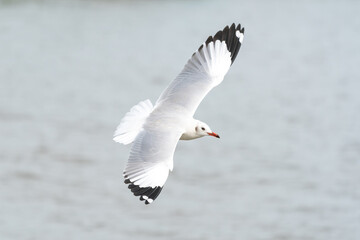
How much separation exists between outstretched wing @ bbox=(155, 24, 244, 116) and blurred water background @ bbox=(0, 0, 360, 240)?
2.69 m

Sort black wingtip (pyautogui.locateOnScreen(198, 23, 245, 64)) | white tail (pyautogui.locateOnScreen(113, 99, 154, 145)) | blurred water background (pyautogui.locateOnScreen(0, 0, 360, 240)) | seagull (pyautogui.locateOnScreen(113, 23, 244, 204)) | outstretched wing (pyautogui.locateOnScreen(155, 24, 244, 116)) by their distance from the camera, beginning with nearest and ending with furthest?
seagull (pyautogui.locateOnScreen(113, 23, 244, 204)) < white tail (pyautogui.locateOnScreen(113, 99, 154, 145)) < outstretched wing (pyautogui.locateOnScreen(155, 24, 244, 116)) < black wingtip (pyautogui.locateOnScreen(198, 23, 245, 64)) < blurred water background (pyautogui.locateOnScreen(0, 0, 360, 240))

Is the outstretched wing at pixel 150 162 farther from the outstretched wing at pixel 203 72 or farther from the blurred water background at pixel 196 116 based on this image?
the blurred water background at pixel 196 116

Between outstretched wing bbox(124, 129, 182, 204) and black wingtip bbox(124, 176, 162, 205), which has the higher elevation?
outstretched wing bbox(124, 129, 182, 204)

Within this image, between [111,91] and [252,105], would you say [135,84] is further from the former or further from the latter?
[252,105]

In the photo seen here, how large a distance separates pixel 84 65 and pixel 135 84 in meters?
1.36

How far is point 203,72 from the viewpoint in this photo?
565 cm

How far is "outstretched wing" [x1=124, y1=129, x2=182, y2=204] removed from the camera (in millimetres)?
4724

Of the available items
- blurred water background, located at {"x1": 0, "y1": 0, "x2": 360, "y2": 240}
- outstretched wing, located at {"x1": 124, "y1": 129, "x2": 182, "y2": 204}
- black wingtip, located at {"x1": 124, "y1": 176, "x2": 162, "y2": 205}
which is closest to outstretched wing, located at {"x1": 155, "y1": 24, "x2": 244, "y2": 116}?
outstretched wing, located at {"x1": 124, "y1": 129, "x2": 182, "y2": 204}

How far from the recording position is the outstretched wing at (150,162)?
186 inches

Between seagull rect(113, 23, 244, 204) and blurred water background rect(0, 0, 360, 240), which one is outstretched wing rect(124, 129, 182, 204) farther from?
blurred water background rect(0, 0, 360, 240)

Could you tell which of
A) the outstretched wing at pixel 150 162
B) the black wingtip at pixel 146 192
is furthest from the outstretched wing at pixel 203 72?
the black wingtip at pixel 146 192

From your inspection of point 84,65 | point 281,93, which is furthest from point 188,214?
point 84,65

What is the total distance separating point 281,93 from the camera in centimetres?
1222

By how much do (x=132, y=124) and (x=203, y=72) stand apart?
0.76 metres
